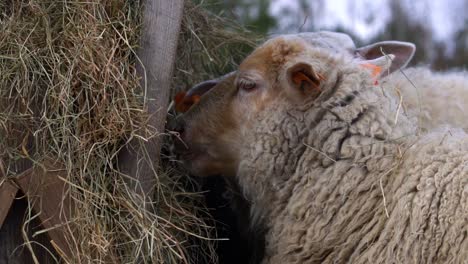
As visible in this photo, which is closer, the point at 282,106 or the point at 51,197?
the point at 51,197

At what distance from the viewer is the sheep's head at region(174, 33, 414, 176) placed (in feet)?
12.5

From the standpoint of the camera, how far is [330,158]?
12.1 feet

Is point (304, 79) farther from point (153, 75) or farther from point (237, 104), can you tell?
point (153, 75)

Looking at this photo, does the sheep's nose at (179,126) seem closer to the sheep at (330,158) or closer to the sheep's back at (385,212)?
the sheep at (330,158)

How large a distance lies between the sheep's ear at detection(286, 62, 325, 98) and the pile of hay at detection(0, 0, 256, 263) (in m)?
0.77

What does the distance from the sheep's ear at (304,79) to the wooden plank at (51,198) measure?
1.23 metres

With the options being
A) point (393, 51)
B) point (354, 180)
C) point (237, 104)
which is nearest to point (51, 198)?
point (237, 104)

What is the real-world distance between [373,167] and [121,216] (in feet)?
4.02

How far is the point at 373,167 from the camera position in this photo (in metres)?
3.61

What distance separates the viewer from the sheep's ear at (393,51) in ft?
14.3

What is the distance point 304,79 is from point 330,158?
0.42m

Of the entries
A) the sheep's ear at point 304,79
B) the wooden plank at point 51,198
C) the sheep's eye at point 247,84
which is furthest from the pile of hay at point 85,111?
the sheep's ear at point 304,79

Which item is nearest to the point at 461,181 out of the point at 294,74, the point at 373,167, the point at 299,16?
the point at 373,167

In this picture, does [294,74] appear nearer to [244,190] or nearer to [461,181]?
[244,190]
